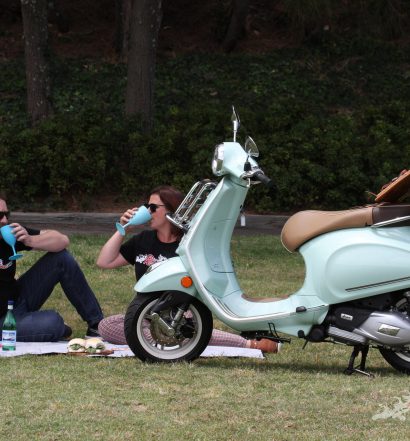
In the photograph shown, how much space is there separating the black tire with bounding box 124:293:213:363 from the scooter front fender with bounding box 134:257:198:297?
2.0 inches

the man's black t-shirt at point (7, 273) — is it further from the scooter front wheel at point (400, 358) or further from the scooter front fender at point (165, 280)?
the scooter front wheel at point (400, 358)

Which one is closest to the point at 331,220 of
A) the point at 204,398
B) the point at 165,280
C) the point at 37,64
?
the point at 165,280

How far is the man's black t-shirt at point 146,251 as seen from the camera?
6.64 m

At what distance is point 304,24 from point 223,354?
485 inches

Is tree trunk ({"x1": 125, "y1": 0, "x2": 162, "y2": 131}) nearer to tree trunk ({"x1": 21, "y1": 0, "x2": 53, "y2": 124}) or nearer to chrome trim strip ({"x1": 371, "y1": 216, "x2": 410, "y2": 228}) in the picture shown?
tree trunk ({"x1": 21, "y1": 0, "x2": 53, "y2": 124})

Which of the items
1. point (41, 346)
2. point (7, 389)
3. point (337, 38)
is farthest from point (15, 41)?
point (7, 389)

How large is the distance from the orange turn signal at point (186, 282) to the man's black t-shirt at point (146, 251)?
573mm

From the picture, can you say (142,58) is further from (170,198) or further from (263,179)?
A: (263,179)

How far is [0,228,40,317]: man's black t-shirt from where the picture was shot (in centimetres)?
662

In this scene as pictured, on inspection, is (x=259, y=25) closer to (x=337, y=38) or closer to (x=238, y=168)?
(x=337, y=38)

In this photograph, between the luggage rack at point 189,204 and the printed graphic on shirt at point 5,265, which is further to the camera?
the printed graphic on shirt at point 5,265

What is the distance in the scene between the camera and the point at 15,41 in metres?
18.9

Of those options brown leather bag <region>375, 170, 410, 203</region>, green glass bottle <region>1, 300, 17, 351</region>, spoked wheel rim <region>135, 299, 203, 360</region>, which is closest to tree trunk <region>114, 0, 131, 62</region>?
green glass bottle <region>1, 300, 17, 351</region>

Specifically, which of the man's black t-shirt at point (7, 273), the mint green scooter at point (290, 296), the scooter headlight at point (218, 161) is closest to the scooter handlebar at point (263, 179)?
the mint green scooter at point (290, 296)
